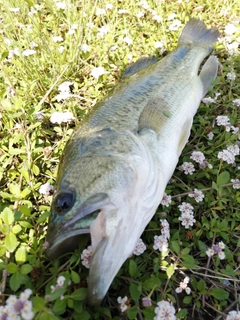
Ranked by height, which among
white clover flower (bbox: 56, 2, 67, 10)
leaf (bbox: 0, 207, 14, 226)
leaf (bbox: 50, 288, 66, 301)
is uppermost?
white clover flower (bbox: 56, 2, 67, 10)

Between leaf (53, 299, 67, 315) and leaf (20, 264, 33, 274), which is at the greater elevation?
leaf (20, 264, 33, 274)

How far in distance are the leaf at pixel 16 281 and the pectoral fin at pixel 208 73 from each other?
2326 mm

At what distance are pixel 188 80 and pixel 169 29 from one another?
1351 millimetres

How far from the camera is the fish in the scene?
5.36ft

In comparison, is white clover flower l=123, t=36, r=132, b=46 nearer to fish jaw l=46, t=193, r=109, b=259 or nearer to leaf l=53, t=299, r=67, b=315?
fish jaw l=46, t=193, r=109, b=259

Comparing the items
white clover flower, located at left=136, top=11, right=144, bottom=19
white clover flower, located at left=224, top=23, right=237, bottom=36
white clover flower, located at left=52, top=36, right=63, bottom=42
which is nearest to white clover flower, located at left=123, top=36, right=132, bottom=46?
white clover flower, located at left=136, top=11, right=144, bottom=19

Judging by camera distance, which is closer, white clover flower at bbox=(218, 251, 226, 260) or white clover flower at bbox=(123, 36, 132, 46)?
white clover flower at bbox=(218, 251, 226, 260)

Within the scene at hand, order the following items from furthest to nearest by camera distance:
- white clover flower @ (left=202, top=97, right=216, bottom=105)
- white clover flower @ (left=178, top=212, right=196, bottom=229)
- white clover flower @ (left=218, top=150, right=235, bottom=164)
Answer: white clover flower @ (left=202, top=97, right=216, bottom=105) → white clover flower @ (left=218, top=150, right=235, bottom=164) → white clover flower @ (left=178, top=212, right=196, bottom=229)

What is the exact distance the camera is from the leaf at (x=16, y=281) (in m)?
1.67

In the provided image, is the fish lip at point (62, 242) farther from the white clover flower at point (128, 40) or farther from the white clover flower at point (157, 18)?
the white clover flower at point (157, 18)

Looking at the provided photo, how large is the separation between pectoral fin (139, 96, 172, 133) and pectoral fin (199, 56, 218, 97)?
69 cm

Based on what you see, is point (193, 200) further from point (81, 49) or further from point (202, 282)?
point (81, 49)

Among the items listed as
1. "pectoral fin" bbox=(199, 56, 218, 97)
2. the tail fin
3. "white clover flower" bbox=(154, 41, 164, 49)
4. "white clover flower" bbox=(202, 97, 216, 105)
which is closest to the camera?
"white clover flower" bbox=(202, 97, 216, 105)

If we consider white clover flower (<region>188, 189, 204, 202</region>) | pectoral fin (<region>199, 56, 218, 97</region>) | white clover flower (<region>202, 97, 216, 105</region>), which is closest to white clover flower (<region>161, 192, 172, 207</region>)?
white clover flower (<region>188, 189, 204, 202</region>)
